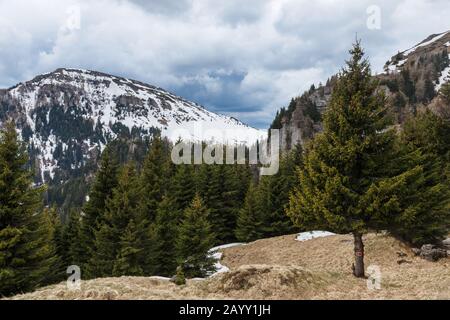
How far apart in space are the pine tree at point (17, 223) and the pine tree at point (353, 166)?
15.4 m

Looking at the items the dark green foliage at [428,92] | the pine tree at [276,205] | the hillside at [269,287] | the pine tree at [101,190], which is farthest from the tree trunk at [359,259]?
the dark green foliage at [428,92]

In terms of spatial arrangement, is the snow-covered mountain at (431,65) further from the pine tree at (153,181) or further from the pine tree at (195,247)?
the pine tree at (195,247)

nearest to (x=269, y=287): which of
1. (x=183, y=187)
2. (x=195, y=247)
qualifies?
(x=195, y=247)

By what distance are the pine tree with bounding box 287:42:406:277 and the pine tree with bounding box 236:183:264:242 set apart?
26878 mm

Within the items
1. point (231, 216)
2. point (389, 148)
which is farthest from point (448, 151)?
point (231, 216)

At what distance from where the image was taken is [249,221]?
149ft

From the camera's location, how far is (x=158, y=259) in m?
34.4

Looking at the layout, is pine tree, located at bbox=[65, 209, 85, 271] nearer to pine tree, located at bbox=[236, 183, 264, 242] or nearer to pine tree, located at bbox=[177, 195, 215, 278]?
pine tree, located at bbox=[177, 195, 215, 278]

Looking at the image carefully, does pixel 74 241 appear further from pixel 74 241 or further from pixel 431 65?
pixel 431 65

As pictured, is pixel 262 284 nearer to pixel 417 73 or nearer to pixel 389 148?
pixel 389 148

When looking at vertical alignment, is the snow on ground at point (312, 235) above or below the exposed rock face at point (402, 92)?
below

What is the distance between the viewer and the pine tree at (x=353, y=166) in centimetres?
1672
